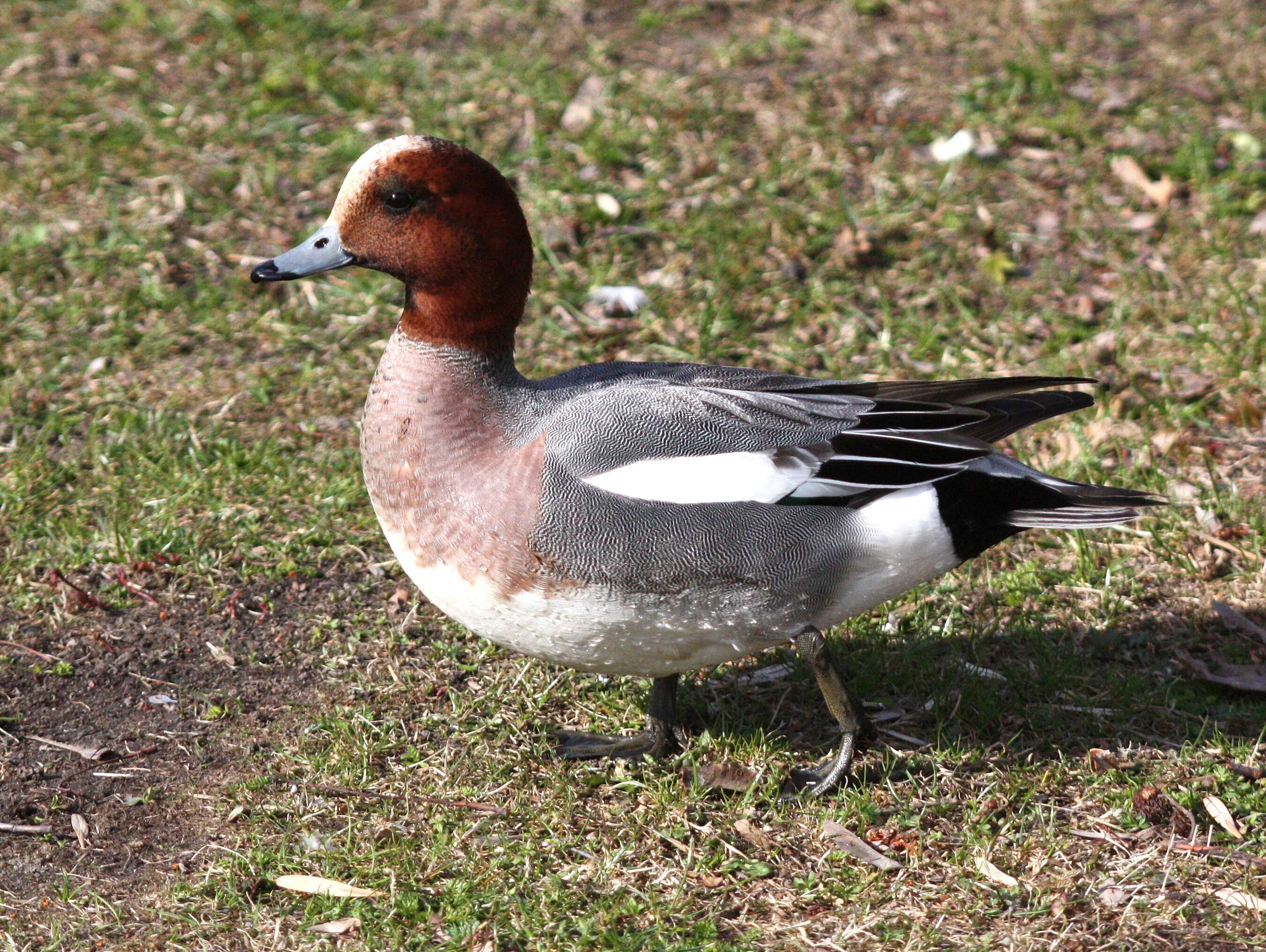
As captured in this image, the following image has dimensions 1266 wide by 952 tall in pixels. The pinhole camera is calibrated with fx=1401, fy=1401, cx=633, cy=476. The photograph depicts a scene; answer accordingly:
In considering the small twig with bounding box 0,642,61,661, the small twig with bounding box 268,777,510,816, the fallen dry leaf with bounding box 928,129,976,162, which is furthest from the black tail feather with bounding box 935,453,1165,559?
the fallen dry leaf with bounding box 928,129,976,162

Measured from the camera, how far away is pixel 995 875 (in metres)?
2.82

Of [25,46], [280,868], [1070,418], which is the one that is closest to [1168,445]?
[1070,418]

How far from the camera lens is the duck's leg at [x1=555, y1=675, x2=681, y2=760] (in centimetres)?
323

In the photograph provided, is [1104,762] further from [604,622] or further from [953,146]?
[953,146]

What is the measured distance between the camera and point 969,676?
3.43 m

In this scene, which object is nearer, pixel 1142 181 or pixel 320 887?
pixel 320 887

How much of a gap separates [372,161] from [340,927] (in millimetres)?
1547

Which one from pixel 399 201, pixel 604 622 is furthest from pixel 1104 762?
pixel 399 201

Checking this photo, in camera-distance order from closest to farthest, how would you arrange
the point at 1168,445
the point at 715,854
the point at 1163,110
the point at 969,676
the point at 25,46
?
1. the point at 715,854
2. the point at 969,676
3. the point at 1168,445
4. the point at 1163,110
5. the point at 25,46

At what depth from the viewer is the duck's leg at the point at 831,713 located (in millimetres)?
3004

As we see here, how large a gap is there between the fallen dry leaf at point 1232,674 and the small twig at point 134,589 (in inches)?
103

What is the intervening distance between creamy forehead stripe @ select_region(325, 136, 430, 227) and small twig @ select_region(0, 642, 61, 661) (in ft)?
4.52

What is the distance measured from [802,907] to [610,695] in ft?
2.88

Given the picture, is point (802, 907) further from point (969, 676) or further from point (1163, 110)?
point (1163, 110)
